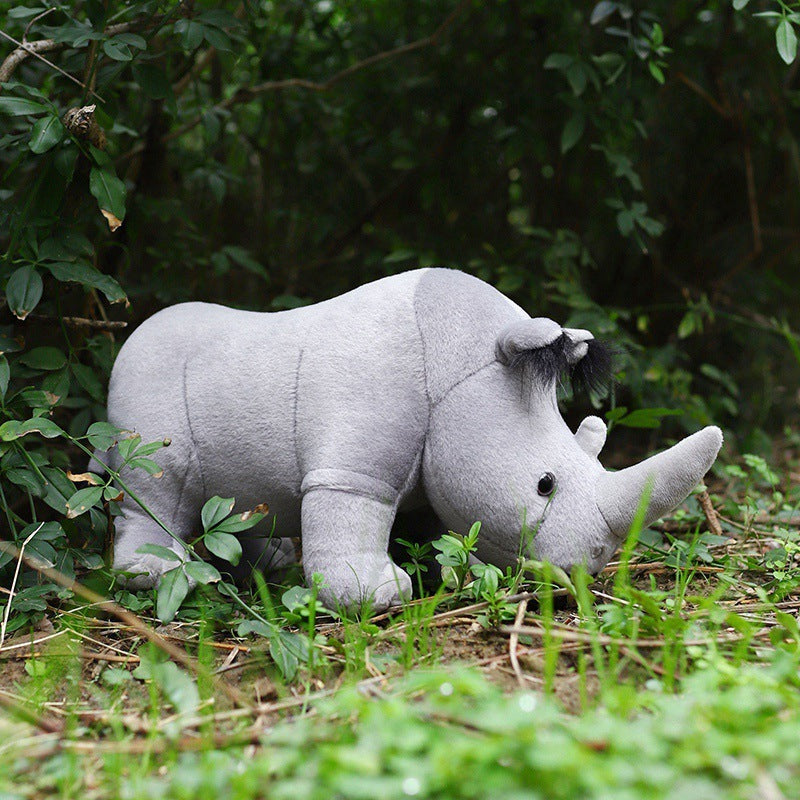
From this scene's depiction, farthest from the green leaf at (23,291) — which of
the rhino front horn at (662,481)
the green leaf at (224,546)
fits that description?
the rhino front horn at (662,481)

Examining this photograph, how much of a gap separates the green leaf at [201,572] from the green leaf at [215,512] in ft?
0.25

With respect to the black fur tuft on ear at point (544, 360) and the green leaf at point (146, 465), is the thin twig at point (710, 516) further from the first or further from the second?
the green leaf at point (146, 465)

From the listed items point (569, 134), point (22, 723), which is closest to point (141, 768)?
point (22, 723)

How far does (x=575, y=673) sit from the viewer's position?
1.36 meters

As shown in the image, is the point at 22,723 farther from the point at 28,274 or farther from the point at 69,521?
the point at 28,274

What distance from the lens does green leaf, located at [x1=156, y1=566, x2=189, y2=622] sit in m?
1.49

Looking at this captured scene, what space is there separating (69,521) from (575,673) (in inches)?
43.9

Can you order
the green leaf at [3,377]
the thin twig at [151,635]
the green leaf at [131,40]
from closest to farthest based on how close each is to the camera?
the thin twig at [151,635], the green leaf at [3,377], the green leaf at [131,40]

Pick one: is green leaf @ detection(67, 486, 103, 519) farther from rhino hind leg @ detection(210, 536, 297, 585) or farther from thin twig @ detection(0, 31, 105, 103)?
thin twig @ detection(0, 31, 105, 103)

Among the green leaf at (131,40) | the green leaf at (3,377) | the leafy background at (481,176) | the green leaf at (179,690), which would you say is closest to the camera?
the green leaf at (179,690)

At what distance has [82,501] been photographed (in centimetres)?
166

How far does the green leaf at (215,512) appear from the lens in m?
1.59

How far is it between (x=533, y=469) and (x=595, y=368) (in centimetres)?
30

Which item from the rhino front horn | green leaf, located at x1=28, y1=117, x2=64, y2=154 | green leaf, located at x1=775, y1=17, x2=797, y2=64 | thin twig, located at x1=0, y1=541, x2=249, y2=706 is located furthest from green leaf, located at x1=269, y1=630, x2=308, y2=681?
green leaf, located at x1=775, y1=17, x2=797, y2=64
